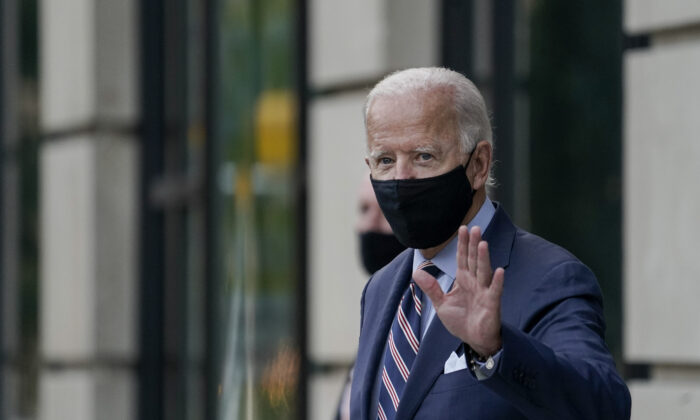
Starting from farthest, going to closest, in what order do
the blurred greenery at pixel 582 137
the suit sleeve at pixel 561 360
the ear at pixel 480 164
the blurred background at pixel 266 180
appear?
the blurred greenery at pixel 582 137 < the blurred background at pixel 266 180 < the ear at pixel 480 164 < the suit sleeve at pixel 561 360

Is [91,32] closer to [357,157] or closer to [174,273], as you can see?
[174,273]

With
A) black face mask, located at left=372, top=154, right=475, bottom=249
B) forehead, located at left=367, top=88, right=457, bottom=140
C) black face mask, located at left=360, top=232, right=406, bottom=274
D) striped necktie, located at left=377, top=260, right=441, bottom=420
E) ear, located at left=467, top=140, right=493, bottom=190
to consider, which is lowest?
striped necktie, located at left=377, top=260, right=441, bottom=420

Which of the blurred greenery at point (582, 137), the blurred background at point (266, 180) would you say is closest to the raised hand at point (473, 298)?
the blurred background at point (266, 180)

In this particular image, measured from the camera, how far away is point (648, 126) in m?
5.03

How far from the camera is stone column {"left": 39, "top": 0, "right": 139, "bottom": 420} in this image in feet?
29.9

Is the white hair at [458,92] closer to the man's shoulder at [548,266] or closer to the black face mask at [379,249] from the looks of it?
the man's shoulder at [548,266]

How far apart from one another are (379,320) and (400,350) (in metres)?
0.18

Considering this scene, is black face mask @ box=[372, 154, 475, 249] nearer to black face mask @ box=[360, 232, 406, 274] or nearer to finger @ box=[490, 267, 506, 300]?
finger @ box=[490, 267, 506, 300]

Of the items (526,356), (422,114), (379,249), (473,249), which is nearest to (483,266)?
(473,249)

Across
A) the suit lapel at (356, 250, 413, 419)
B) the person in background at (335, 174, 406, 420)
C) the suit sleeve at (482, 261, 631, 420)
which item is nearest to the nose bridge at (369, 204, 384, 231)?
the person in background at (335, 174, 406, 420)

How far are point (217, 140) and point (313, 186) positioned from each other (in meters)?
1.71

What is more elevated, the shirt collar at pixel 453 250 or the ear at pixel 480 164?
the ear at pixel 480 164

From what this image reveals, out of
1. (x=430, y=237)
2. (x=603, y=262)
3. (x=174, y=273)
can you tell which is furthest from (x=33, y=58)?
→ (x=430, y=237)

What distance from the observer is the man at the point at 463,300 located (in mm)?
2443
